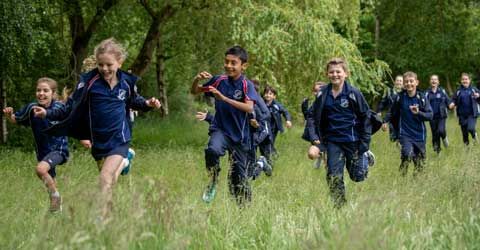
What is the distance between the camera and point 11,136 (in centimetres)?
1923

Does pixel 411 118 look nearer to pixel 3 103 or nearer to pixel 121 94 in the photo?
pixel 121 94

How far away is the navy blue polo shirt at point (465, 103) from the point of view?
56.3 ft

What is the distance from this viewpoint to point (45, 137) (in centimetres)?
846

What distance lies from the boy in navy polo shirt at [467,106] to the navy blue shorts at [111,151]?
38.0 ft

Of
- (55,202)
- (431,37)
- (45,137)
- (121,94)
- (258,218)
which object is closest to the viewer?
(258,218)

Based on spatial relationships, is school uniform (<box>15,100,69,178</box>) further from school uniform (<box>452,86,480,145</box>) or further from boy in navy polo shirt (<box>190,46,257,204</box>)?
school uniform (<box>452,86,480,145</box>)

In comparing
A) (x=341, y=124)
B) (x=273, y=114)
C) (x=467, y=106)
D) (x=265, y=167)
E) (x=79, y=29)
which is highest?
(x=79, y=29)

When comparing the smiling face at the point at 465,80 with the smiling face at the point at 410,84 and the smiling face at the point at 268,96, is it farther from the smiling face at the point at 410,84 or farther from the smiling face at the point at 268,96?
the smiling face at the point at 410,84

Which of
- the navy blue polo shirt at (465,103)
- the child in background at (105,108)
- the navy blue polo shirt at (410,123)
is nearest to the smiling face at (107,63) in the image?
the child in background at (105,108)

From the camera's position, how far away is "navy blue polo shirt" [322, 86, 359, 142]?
7750 mm

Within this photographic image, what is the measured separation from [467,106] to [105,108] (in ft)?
40.3

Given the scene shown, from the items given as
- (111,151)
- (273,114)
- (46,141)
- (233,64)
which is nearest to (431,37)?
(273,114)

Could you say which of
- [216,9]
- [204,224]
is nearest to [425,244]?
[204,224]

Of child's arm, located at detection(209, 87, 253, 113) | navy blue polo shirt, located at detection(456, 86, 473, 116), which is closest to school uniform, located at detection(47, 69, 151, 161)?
child's arm, located at detection(209, 87, 253, 113)
